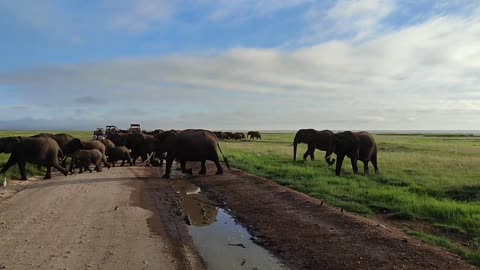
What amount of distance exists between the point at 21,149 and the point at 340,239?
56.3 feet

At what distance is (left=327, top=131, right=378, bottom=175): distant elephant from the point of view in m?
25.0

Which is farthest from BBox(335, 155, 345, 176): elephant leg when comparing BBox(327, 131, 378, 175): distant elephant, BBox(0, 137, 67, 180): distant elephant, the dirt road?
BBox(0, 137, 67, 180): distant elephant

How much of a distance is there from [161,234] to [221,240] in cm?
141

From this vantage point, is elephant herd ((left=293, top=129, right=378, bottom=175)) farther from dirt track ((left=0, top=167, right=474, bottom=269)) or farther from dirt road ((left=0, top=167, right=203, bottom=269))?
dirt road ((left=0, top=167, right=203, bottom=269))

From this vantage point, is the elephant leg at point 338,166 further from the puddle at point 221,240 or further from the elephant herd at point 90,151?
the puddle at point 221,240

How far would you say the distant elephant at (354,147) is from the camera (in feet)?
81.9

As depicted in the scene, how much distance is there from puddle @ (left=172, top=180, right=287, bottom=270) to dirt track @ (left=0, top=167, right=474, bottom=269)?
0.27 metres

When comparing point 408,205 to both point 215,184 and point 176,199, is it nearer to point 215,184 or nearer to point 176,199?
point 176,199

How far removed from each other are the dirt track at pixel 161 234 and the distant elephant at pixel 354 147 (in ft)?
28.6

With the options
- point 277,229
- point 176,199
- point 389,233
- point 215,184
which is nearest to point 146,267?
point 277,229

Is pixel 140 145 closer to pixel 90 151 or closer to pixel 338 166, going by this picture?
pixel 90 151

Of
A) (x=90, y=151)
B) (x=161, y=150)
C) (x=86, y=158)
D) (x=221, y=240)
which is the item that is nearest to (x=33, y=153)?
(x=86, y=158)

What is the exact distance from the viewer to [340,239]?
10609mm

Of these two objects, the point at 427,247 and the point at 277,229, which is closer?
the point at 427,247
